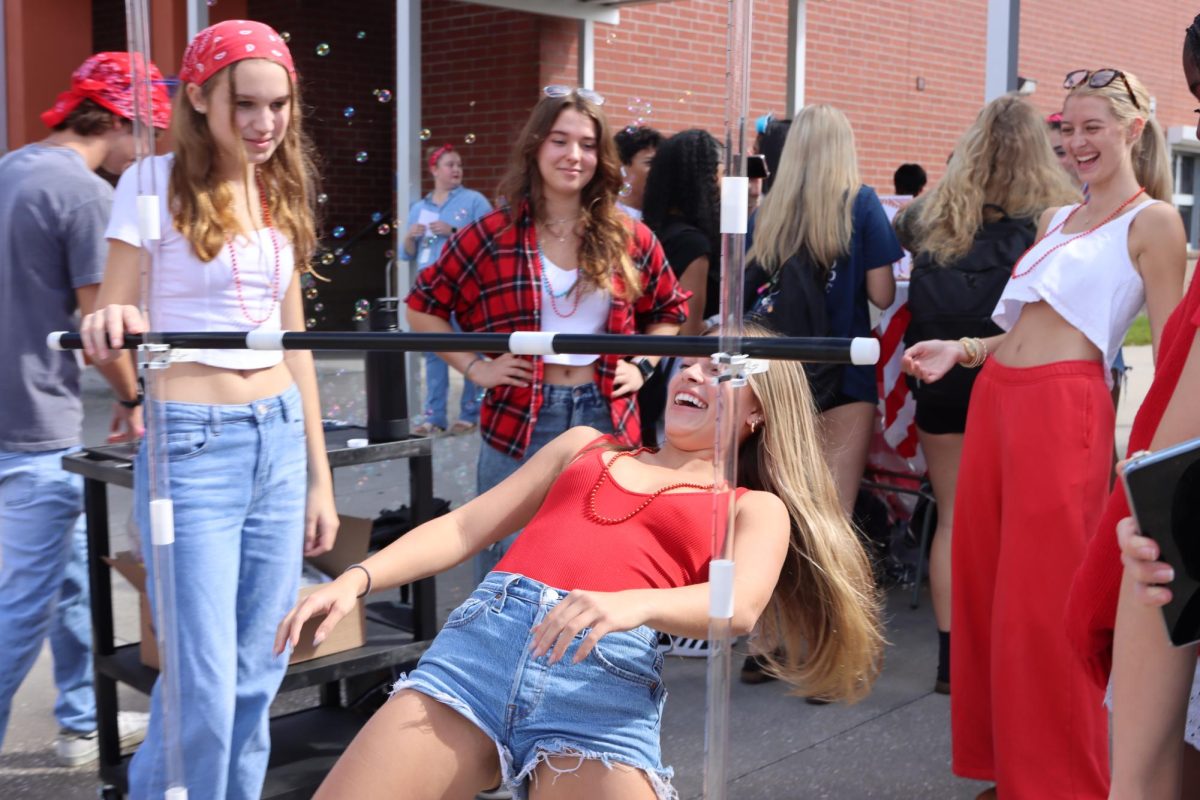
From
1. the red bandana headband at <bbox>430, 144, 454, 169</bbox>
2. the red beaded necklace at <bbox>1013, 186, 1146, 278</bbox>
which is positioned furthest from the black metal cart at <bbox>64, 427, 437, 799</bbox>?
the red bandana headband at <bbox>430, 144, 454, 169</bbox>

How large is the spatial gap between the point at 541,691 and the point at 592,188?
1654mm

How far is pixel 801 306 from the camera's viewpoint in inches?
154

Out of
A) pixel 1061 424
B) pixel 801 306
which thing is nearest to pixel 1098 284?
pixel 1061 424

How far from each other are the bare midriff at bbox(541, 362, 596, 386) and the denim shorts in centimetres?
121

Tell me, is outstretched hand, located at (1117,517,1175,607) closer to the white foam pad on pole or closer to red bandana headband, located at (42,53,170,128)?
the white foam pad on pole

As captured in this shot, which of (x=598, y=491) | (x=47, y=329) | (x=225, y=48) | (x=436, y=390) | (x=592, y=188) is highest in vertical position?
(x=225, y=48)

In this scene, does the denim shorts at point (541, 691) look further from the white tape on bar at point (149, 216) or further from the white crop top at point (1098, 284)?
the white crop top at point (1098, 284)


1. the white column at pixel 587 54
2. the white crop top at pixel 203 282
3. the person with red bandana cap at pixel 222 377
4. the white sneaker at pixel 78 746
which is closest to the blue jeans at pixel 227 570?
the person with red bandana cap at pixel 222 377

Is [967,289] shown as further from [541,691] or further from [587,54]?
[587,54]

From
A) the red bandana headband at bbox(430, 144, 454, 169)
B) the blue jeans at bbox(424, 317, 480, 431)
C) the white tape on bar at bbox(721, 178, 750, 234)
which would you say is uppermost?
the red bandana headband at bbox(430, 144, 454, 169)

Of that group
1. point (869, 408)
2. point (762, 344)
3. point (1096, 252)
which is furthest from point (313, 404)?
point (869, 408)

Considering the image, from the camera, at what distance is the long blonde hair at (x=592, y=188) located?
3.15 meters

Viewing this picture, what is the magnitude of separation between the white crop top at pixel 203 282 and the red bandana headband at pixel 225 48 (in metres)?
0.17

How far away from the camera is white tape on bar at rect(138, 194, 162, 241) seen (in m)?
2.21
